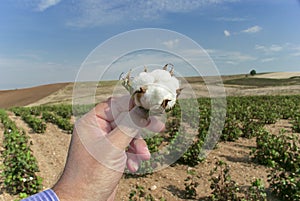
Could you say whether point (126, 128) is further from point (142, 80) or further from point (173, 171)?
point (173, 171)

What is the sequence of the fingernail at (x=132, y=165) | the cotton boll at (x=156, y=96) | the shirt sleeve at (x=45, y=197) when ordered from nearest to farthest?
the cotton boll at (x=156, y=96) → the shirt sleeve at (x=45, y=197) → the fingernail at (x=132, y=165)

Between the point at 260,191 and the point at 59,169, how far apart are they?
3.82 meters

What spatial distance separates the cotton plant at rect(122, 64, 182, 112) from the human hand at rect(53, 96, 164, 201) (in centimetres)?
9

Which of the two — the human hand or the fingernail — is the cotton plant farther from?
the fingernail

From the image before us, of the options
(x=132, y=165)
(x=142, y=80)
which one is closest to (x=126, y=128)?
(x=142, y=80)

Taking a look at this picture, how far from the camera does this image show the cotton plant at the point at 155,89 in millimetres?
1317

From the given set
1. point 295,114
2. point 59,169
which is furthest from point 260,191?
point 295,114

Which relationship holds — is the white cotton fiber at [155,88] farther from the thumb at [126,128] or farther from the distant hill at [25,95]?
the distant hill at [25,95]

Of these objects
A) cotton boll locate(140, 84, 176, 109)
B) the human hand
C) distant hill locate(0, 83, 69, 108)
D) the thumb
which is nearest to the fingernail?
the human hand

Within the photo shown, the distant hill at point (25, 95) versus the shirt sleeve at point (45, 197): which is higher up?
the distant hill at point (25, 95)

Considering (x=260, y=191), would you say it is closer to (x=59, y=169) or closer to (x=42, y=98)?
(x=59, y=169)

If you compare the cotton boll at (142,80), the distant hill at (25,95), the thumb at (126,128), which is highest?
the distant hill at (25,95)

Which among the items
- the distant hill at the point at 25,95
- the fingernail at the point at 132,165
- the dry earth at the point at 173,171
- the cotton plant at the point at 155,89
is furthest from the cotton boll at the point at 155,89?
the distant hill at the point at 25,95

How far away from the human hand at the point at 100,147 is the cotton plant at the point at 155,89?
87 mm
